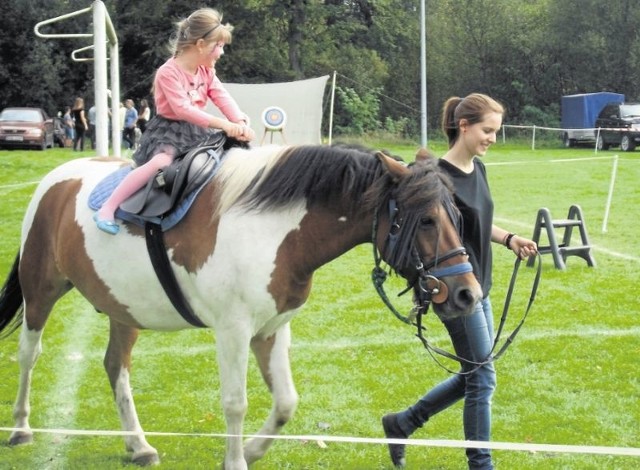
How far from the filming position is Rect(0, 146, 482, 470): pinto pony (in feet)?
13.3

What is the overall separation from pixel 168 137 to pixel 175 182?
1.41ft

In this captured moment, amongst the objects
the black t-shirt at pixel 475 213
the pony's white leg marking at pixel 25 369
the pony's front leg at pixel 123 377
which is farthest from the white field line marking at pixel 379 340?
the black t-shirt at pixel 475 213

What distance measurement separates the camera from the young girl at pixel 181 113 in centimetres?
479

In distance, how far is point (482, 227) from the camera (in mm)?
4539

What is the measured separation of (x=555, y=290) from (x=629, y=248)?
3237 millimetres

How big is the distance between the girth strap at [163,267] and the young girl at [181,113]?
0.24 metres

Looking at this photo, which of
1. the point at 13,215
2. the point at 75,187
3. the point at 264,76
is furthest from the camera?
the point at 264,76

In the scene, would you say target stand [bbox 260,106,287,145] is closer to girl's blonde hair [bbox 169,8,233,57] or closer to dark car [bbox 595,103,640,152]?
dark car [bbox 595,103,640,152]

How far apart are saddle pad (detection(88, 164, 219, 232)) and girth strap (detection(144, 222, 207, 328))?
49 mm

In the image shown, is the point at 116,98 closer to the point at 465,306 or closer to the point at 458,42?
the point at 465,306

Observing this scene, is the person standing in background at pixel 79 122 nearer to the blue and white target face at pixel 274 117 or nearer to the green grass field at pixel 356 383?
the blue and white target face at pixel 274 117

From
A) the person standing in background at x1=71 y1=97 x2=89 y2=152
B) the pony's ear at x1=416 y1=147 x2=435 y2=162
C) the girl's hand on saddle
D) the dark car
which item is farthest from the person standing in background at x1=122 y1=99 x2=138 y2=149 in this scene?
Answer: the pony's ear at x1=416 y1=147 x2=435 y2=162

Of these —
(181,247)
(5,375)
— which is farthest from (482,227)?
(5,375)

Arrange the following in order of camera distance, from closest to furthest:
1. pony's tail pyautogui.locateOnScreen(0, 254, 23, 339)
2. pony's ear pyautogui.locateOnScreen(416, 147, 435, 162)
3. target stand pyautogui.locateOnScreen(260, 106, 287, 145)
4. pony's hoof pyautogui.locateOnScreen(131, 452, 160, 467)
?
1. pony's ear pyautogui.locateOnScreen(416, 147, 435, 162)
2. pony's hoof pyautogui.locateOnScreen(131, 452, 160, 467)
3. pony's tail pyautogui.locateOnScreen(0, 254, 23, 339)
4. target stand pyautogui.locateOnScreen(260, 106, 287, 145)
